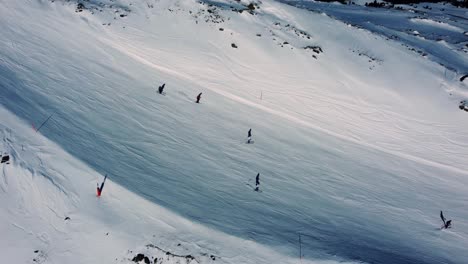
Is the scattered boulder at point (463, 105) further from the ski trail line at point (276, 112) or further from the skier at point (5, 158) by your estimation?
the skier at point (5, 158)

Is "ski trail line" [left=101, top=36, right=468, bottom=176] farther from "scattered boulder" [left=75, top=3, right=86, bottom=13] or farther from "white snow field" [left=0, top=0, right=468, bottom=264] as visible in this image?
Result: "scattered boulder" [left=75, top=3, right=86, bottom=13]

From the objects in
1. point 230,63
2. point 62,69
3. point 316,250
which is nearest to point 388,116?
point 230,63

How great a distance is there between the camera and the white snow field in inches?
319

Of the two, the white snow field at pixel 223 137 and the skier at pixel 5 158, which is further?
the skier at pixel 5 158

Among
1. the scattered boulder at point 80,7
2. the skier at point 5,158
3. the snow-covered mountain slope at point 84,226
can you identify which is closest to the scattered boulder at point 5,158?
the skier at point 5,158

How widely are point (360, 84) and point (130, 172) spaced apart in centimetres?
1552

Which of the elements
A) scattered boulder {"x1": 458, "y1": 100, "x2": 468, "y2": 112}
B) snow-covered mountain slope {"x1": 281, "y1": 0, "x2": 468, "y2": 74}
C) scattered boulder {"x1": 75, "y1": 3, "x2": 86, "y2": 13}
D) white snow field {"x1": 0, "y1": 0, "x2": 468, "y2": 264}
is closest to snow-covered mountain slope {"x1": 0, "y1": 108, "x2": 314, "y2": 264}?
white snow field {"x1": 0, "y1": 0, "x2": 468, "y2": 264}

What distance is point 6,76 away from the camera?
13.8 metres

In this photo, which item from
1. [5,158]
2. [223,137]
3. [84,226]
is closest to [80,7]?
[223,137]

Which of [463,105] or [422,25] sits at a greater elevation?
[422,25]

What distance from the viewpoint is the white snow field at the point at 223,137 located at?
26.6 feet

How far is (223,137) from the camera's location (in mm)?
13602

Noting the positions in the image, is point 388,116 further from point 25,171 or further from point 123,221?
point 25,171

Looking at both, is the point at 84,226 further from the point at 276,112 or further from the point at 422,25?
the point at 422,25
